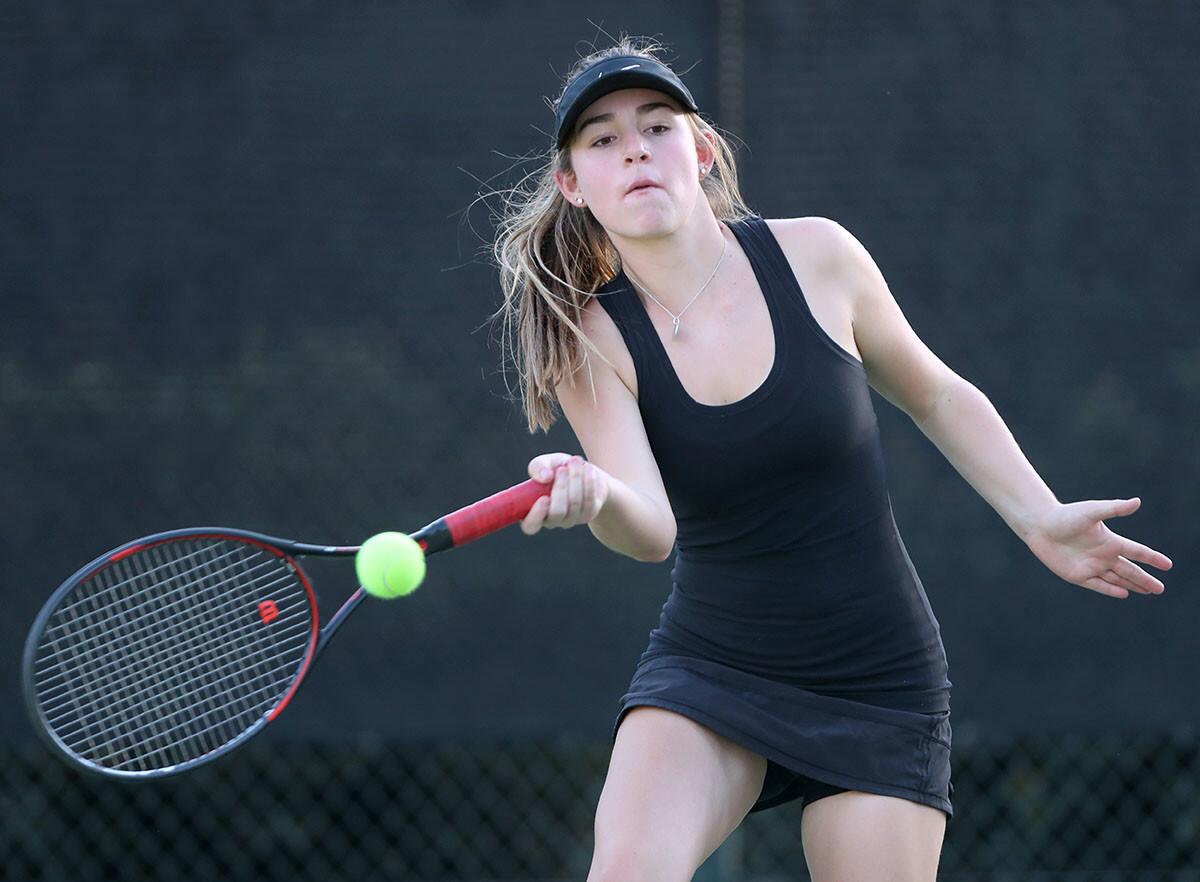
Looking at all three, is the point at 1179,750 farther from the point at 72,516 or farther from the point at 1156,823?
the point at 72,516

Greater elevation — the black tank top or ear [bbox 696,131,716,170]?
ear [bbox 696,131,716,170]

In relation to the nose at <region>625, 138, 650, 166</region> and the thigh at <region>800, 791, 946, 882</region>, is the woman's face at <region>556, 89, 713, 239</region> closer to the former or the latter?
the nose at <region>625, 138, 650, 166</region>

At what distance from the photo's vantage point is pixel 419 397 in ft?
11.7

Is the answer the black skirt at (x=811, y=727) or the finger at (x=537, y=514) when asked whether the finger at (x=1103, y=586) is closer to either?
the black skirt at (x=811, y=727)

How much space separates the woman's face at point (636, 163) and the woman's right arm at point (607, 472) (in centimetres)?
16

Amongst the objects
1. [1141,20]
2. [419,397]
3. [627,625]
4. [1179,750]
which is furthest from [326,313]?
[1179,750]

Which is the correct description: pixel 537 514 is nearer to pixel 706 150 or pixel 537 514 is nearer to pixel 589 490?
pixel 589 490

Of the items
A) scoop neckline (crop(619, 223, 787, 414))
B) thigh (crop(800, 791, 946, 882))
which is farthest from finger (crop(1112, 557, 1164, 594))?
scoop neckline (crop(619, 223, 787, 414))

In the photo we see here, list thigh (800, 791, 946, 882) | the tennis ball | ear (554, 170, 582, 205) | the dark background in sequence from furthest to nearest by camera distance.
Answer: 1. the dark background
2. ear (554, 170, 582, 205)
3. thigh (800, 791, 946, 882)
4. the tennis ball

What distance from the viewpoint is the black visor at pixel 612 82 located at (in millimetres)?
2211

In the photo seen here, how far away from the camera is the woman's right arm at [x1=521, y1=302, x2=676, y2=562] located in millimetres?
1923

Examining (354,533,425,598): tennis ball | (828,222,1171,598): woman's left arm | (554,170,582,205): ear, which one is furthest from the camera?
(554,170,582,205): ear

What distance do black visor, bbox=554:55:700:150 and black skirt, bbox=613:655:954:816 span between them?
786 millimetres

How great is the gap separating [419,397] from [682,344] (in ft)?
4.61
